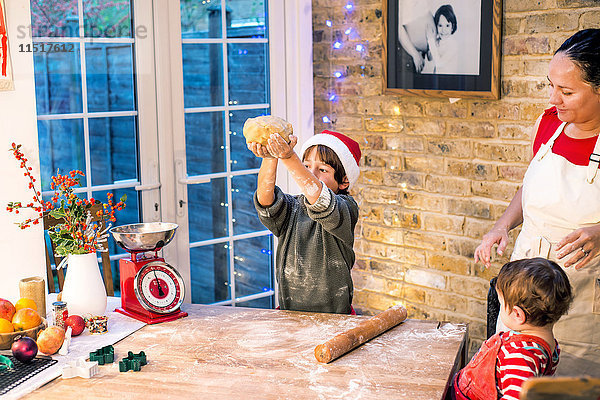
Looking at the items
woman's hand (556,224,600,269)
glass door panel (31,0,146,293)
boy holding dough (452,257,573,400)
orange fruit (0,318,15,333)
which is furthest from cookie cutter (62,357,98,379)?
glass door panel (31,0,146,293)

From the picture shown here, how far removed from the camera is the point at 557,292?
1802 millimetres

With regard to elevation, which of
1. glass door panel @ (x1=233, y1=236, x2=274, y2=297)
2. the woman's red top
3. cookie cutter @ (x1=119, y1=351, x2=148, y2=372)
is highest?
the woman's red top

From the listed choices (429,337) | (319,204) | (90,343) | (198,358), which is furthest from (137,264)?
(429,337)

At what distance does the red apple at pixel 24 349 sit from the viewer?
1.93 meters

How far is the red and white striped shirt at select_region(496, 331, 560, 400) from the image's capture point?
1.70m

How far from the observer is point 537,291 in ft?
5.90

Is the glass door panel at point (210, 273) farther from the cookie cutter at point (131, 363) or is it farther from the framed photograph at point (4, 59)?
the cookie cutter at point (131, 363)

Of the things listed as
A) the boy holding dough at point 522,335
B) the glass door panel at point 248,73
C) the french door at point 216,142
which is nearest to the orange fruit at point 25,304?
the boy holding dough at point 522,335

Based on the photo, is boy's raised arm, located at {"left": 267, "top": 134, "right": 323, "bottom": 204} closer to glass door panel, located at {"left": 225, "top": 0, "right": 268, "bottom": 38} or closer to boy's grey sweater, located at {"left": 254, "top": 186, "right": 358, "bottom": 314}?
boy's grey sweater, located at {"left": 254, "top": 186, "right": 358, "bottom": 314}

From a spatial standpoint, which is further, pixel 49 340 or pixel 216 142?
pixel 216 142

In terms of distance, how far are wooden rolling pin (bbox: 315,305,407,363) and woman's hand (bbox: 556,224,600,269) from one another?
0.55m

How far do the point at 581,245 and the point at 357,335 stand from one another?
71 centimetres

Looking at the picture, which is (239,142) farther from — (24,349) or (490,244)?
(24,349)

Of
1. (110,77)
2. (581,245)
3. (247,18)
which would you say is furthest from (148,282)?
(247,18)
